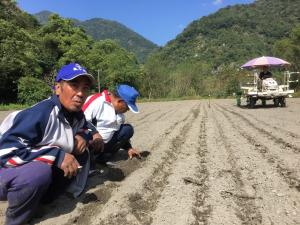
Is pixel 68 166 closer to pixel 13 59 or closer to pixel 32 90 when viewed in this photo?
pixel 32 90

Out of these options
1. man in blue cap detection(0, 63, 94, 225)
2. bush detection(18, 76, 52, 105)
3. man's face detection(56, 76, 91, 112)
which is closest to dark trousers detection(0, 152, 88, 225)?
man in blue cap detection(0, 63, 94, 225)

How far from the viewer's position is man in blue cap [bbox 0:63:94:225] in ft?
9.12

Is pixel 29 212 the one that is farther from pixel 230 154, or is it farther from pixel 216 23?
pixel 216 23

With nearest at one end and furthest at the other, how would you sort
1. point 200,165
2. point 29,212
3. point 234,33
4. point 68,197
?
point 29,212 → point 68,197 → point 200,165 → point 234,33

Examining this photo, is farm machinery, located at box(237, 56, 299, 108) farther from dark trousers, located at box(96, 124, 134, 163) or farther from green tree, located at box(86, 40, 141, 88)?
green tree, located at box(86, 40, 141, 88)

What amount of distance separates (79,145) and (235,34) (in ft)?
275

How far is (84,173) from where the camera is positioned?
3678mm

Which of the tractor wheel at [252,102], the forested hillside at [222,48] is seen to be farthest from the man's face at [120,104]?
the forested hillside at [222,48]

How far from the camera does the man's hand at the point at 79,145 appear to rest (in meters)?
3.35

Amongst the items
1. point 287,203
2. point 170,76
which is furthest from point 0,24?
point 287,203

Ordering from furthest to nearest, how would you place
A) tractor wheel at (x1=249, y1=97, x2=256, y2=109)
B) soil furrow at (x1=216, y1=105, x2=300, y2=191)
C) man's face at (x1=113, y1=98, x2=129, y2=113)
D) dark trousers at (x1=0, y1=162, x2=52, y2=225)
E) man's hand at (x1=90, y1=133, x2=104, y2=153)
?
tractor wheel at (x1=249, y1=97, x2=256, y2=109) → man's face at (x1=113, y1=98, x2=129, y2=113) → soil furrow at (x1=216, y1=105, x2=300, y2=191) → man's hand at (x1=90, y1=133, x2=104, y2=153) → dark trousers at (x1=0, y1=162, x2=52, y2=225)

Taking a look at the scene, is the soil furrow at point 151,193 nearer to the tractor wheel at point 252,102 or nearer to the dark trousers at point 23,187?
the dark trousers at point 23,187

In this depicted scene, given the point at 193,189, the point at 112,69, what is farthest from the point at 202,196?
the point at 112,69

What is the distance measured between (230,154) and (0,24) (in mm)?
27253
